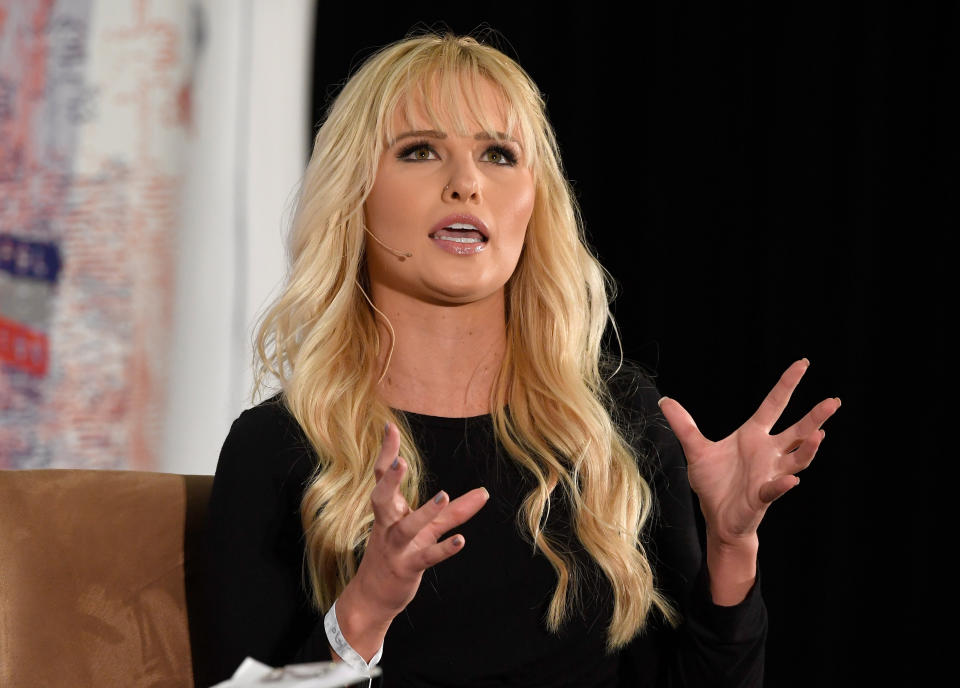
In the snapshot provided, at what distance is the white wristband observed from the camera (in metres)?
1.23

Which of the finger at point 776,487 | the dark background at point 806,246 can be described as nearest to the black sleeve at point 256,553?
the finger at point 776,487

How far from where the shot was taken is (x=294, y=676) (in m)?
0.93

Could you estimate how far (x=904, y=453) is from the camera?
245cm

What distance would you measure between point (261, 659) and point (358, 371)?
0.40 meters

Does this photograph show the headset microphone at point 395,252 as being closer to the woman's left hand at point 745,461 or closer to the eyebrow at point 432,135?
the eyebrow at point 432,135

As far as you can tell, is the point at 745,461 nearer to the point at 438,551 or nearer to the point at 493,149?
the point at 438,551

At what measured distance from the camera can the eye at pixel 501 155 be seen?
1585 millimetres

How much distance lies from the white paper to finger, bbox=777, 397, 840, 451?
1.83 ft

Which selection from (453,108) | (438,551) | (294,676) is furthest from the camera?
(453,108)

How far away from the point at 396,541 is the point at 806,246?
5.47 ft

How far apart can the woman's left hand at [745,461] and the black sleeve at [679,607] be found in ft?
0.35

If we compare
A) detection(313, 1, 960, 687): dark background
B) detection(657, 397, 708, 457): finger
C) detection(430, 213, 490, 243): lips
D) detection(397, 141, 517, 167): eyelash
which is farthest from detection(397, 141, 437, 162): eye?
detection(313, 1, 960, 687): dark background

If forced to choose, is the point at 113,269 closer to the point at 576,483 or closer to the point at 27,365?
the point at 27,365

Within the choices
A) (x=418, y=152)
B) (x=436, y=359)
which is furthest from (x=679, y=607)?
(x=418, y=152)
